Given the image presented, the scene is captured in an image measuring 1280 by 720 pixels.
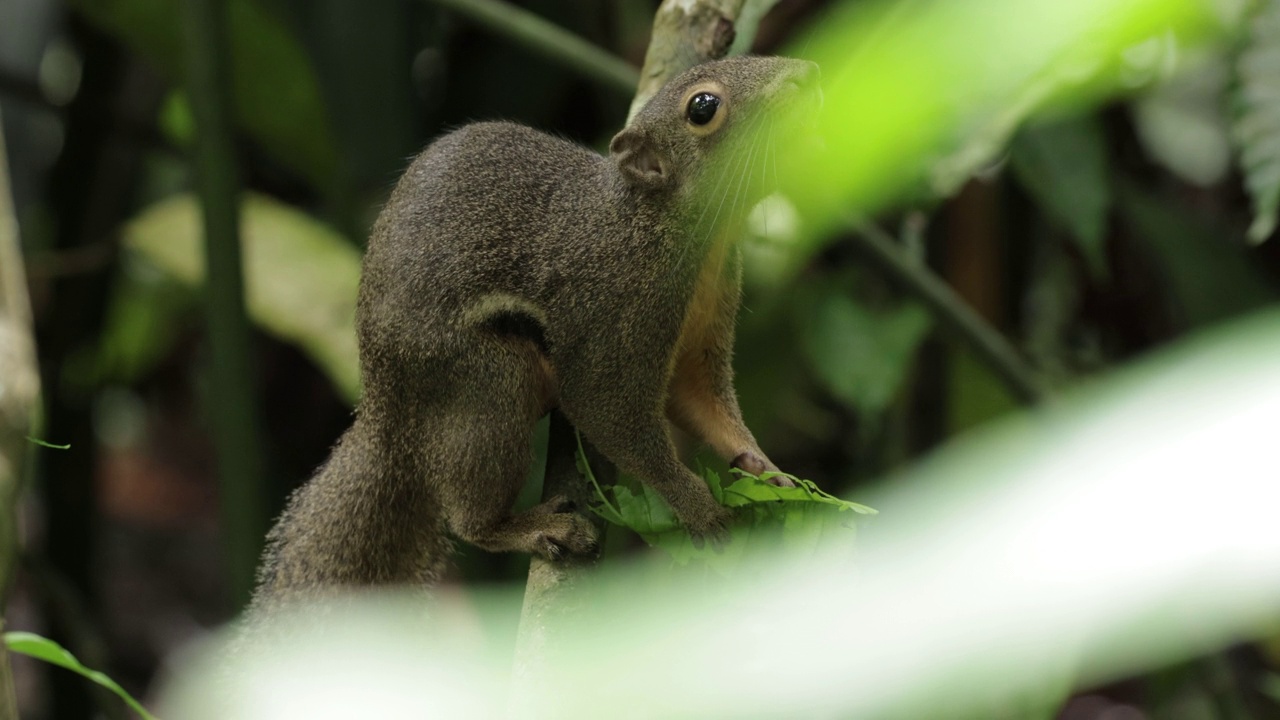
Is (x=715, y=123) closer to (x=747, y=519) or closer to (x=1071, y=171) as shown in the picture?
(x=747, y=519)

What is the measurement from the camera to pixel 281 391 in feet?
11.7

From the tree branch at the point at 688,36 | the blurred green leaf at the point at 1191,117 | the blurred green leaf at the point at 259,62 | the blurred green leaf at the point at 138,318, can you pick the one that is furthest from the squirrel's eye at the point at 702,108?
the blurred green leaf at the point at 138,318

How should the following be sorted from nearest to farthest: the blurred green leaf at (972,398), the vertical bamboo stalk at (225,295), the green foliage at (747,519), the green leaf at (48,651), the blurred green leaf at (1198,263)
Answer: the green leaf at (48,651)
the green foliage at (747,519)
the vertical bamboo stalk at (225,295)
the blurred green leaf at (1198,263)
the blurred green leaf at (972,398)

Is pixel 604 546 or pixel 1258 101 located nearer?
pixel 604 546

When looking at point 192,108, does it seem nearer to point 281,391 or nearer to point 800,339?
point 800,339

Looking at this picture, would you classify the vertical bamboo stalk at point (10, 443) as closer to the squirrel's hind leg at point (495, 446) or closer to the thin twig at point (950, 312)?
the squirrel's hind leg at point (495, 446)

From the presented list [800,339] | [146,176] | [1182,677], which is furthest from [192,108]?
[146,176]

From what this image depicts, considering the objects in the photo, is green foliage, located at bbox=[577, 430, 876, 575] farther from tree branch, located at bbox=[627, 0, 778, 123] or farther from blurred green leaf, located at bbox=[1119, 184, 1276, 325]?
blurred green leaf, located at bbox=[1119, 184, 1276, 325]

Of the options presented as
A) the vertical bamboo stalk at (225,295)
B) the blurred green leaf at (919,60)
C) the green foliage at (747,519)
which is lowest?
the blurred green leaf at (919,60)

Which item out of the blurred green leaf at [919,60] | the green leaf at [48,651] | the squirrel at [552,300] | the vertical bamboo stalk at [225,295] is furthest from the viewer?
the vertical bamboo stalk at [225,295]

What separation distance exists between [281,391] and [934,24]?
3294mm

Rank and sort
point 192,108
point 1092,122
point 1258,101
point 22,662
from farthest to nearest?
point 22,662
point 1092,122
point 192,108
point 1258,101

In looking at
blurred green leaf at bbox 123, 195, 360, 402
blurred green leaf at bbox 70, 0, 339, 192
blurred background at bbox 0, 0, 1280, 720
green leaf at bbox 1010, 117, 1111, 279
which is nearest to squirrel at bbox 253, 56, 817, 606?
blurred background at bbox 0, 0, 1280, 720

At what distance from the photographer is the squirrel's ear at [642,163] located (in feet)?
4.98
